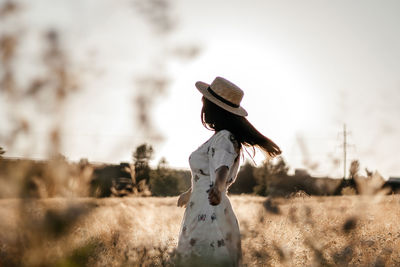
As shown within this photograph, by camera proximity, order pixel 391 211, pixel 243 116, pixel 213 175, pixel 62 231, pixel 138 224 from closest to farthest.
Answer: pixel 62 231 → pixel 213 175 → pixel 243 116 → pixel 138 224 → pixel 391 211

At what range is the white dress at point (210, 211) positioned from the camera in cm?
324

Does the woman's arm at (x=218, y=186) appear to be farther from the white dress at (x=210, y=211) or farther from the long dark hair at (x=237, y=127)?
the long dark hair at (x=237, y=127)

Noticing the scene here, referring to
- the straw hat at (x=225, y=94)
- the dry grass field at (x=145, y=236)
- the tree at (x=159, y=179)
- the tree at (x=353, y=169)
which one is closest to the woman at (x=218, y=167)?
the straw hat at (x=225, y=94)

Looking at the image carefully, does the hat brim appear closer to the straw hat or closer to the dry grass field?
the straw hat

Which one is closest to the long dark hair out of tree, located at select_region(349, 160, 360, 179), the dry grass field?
the dry grass field

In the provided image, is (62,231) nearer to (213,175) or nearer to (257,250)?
(213,175)

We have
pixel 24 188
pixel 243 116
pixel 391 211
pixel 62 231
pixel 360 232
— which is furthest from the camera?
pixel 391 211

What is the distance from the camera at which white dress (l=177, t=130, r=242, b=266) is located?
324 centimetres

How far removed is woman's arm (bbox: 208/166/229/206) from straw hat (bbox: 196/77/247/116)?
53cm

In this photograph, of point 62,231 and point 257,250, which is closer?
point 62,231

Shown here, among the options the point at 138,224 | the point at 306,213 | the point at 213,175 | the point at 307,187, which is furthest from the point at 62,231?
the point at 307,187

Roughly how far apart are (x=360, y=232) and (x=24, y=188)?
5.43 meters

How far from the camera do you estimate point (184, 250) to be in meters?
3.34

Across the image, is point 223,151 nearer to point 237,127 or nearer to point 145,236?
point 237,127
